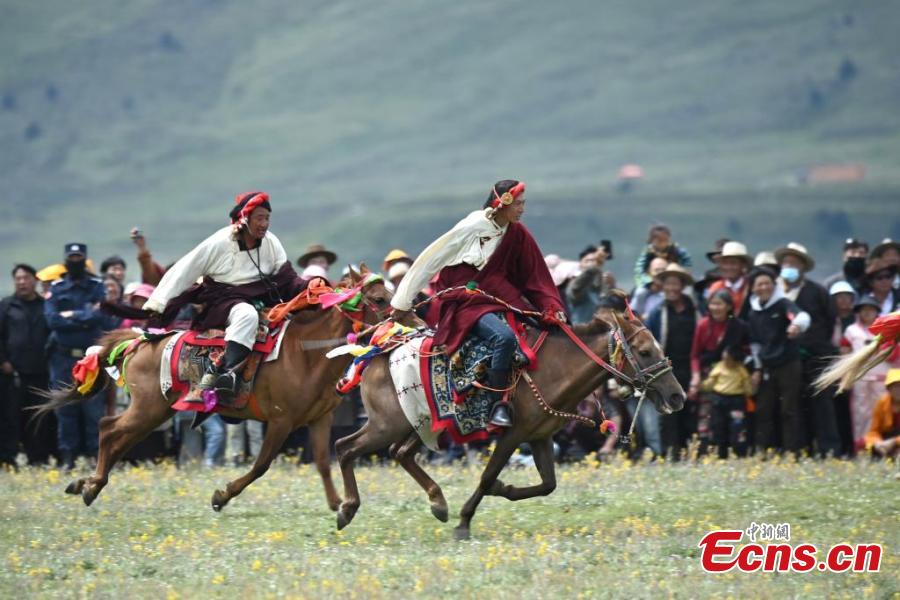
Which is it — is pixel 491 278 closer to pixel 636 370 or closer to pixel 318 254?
pixel 636 370

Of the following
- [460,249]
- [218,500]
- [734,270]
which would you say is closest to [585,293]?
[734,270]

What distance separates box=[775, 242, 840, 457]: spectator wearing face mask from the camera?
658 inches

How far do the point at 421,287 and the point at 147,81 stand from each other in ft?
375

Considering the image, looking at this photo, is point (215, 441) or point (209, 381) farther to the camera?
point (215, 441)

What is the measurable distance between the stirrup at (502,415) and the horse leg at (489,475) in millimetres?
141

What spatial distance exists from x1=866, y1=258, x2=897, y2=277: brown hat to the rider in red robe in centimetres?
568

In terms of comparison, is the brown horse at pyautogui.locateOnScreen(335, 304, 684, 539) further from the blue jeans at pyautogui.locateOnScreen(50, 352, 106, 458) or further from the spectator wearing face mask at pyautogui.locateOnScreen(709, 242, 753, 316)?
the blue jeans at pyautogui.locateOnScreen(50, 352, 106, 458)

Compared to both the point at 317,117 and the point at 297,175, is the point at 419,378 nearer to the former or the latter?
the point at 297,175

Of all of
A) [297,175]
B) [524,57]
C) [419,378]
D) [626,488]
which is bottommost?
[626,488]

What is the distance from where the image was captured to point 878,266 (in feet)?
56.9

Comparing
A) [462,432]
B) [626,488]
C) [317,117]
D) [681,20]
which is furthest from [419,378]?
[681,20]

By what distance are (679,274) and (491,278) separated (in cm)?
496

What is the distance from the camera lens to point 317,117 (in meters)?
119

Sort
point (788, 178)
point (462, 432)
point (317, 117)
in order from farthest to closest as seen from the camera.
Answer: point (317, 117) < point (788, 178) < point (462, 432)
